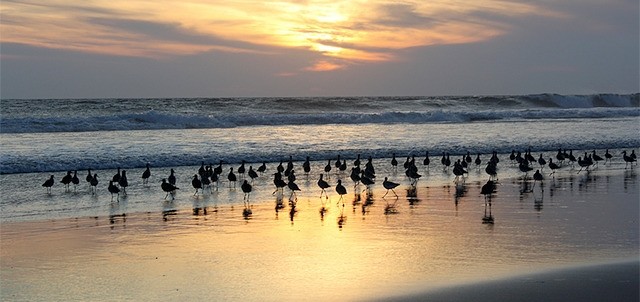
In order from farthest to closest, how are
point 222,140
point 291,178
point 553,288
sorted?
1. point 222,140
2. point 291,178
3. point 553,288

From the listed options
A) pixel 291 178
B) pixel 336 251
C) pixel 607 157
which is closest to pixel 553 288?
pixel 336 251

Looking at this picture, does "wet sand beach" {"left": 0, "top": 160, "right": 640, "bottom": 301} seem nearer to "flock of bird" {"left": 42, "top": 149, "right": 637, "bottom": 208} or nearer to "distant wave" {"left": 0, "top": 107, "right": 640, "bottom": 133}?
"flock of bird" {"left": 42, "top": 149, "right": 637, "bottom": 208}

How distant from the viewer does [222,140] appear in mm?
32906

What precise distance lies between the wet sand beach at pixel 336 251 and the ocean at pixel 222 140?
271cm

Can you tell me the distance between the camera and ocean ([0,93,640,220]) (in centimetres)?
2123

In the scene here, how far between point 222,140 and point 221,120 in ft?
40.7

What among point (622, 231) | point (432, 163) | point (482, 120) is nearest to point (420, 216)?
point (622, 231)

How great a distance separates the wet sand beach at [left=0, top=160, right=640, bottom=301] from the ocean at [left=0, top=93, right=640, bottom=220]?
107 inches


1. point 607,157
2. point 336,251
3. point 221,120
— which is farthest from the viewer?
point 221,120

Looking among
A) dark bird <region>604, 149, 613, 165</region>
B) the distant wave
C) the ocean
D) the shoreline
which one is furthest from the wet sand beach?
the distant wave

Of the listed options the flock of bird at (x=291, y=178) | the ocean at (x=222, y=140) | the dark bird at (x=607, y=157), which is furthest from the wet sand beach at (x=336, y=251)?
the dark bird at (x=607, y=157)

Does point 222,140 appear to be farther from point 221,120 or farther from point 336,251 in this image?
point 336,251

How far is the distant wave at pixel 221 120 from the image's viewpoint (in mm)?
38250

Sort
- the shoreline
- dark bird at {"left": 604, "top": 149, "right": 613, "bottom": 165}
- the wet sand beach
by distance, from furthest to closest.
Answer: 1. dark bird at {"left": 604, "top": 149, "right": 613, "bottom": 165}
2. the wet sand beach
3. the shoreline
